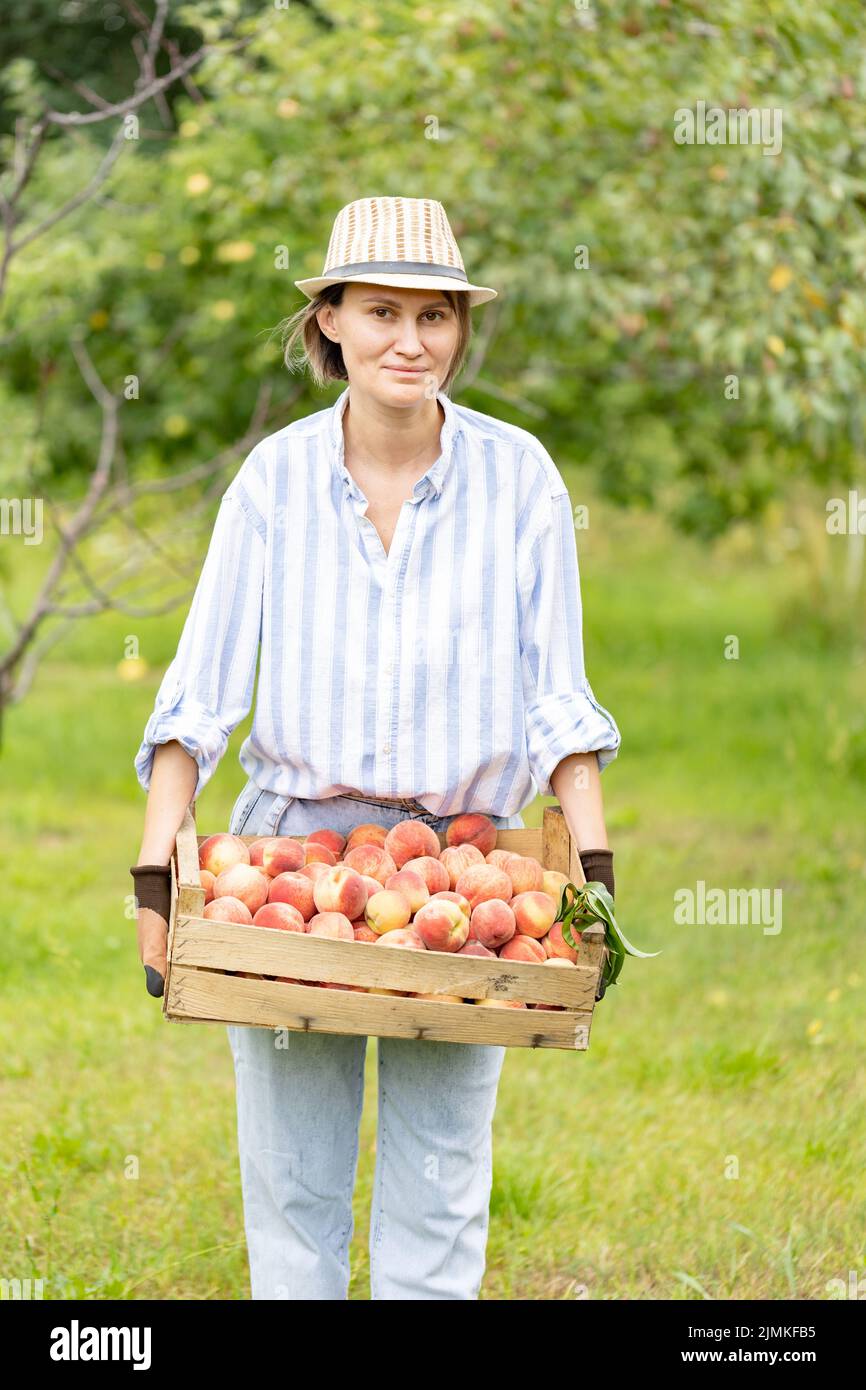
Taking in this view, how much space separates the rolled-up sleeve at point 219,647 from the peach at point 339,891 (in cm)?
25

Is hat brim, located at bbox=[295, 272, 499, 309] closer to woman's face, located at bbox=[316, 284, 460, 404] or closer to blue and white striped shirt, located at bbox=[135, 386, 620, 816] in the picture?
woman's face, located at bbox=[316, 284, 460, 404]

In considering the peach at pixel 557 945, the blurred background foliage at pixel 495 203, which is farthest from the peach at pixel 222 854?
the blurred background foliage at pixel 495 203

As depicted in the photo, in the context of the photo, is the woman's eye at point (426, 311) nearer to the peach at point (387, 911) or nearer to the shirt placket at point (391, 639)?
the shirt placket at point (391, 639)

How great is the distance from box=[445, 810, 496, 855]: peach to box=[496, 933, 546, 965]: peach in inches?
8.2

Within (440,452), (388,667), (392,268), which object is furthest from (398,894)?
(392,268)

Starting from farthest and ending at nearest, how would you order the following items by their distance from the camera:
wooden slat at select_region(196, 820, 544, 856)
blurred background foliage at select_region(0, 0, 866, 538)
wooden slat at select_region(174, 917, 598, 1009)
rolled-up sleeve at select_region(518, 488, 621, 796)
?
blurred background foliage at select_region(0, 0, 866, 538) → wooden slat at select_region(196, 820, 544, 856) → rolled-up sleeve at select_region(518, 488, 621, 796) → wooden slat at select_region(174, 917, 598, 1009)

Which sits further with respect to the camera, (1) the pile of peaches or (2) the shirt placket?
(2) the shirt placket

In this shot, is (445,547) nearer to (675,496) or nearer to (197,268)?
(197,268)

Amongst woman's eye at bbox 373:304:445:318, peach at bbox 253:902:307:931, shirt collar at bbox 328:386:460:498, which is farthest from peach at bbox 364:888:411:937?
woman's eye at bbox 373:304:445:318

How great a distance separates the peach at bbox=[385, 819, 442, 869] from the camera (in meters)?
2.46

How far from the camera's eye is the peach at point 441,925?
2.31m

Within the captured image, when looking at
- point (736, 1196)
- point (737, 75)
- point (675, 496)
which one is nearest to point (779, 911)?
point (736, 1196)

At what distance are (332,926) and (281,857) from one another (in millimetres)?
165

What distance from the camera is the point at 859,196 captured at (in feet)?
17.8
